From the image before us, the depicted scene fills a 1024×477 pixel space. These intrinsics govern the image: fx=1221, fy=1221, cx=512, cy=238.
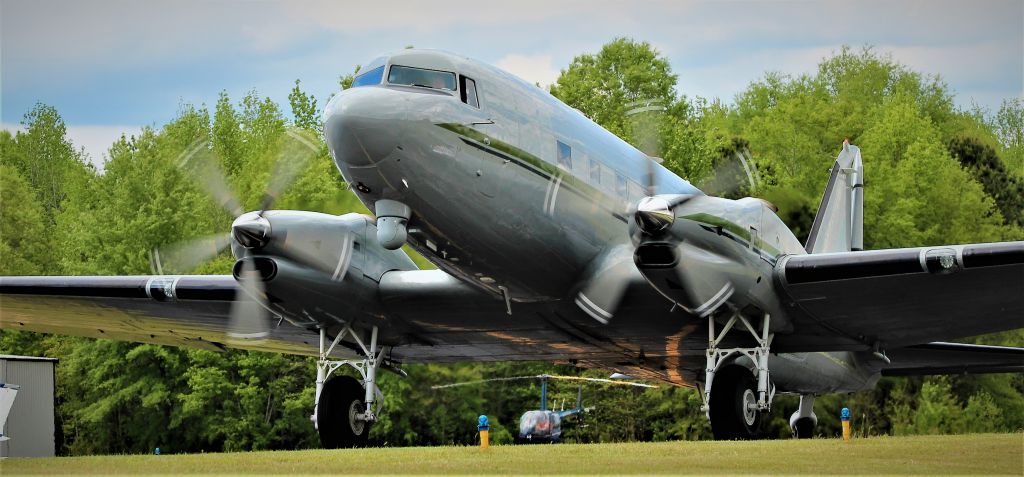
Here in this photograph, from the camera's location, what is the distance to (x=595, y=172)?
1795 cm

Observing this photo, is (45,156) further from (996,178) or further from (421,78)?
(421,78)

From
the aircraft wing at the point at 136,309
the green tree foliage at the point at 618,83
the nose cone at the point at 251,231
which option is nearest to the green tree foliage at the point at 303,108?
the green tree foliage at the point at 618,83

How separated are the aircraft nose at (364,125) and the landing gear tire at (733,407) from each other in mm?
6056

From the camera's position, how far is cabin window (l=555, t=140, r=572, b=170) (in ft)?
56.9

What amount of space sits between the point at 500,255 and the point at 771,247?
4149 mm

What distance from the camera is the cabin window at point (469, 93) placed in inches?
Result: 642

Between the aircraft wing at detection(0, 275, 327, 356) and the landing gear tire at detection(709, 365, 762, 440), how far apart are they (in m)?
7.74

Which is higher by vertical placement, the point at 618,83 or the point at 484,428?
the point at 618,83

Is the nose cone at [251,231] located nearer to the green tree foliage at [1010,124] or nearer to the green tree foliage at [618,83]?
the green tree foliage at [618,83]

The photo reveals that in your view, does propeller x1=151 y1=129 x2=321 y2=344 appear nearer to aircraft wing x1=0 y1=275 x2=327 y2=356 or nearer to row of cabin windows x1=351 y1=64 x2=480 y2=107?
aircraft wing x1=0 y1=275 x2=327 y2=356

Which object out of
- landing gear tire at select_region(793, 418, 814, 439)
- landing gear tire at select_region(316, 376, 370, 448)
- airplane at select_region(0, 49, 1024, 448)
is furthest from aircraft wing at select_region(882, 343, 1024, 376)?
landing gear tire at select_region(316, 376, 370, 448)

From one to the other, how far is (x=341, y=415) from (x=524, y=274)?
3965 mm

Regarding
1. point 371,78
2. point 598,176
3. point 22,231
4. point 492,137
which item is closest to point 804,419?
point 598,176

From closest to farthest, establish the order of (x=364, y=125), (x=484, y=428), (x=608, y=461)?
(x=364, y=125) < (x=608, y=461) < (x=484, y=428)
